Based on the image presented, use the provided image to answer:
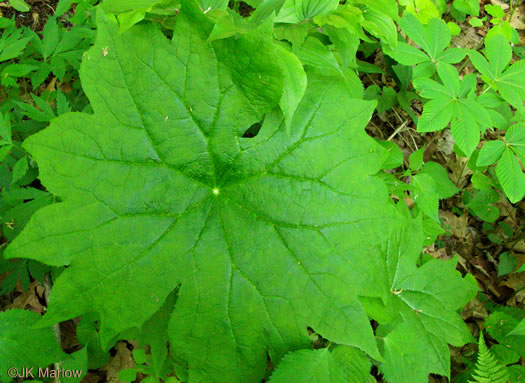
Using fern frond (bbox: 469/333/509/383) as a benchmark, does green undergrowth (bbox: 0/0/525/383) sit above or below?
above

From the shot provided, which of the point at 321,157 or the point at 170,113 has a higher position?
the point at 170,113

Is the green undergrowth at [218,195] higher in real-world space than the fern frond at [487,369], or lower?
higher

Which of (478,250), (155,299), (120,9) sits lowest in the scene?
(478,250)

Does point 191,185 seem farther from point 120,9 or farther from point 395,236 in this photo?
point 395,236

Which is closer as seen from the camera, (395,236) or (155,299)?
(155,299)

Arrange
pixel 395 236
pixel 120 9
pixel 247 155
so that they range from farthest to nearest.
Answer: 1. pixel 395 236
2. pixel 247 155
3. pixel 120 9

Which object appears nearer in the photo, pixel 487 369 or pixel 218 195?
pixel 218 195

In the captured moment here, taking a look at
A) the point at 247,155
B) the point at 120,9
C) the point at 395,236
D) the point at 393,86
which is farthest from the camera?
the point at 393,86

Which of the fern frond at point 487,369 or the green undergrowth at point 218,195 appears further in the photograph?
the fern frond at point 487,369

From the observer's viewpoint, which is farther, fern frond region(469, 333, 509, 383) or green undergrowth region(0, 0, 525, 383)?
fern frond region(469, 333, 509, 383)

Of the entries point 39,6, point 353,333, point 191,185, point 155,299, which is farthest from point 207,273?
point 39,6

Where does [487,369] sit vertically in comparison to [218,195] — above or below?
below
